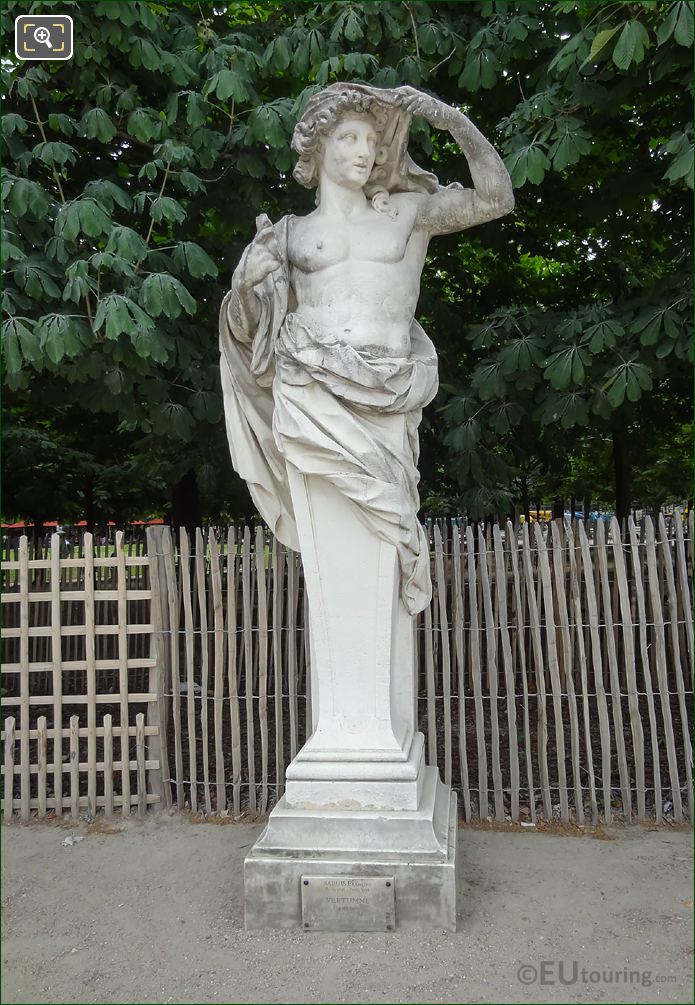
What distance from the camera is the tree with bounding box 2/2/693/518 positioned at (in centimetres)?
421

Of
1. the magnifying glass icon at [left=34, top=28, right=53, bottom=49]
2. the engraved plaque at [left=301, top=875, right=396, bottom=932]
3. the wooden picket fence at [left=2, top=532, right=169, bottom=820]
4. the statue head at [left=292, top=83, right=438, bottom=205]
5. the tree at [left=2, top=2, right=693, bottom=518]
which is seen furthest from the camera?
the wooden picket fence at [left=2, top=532, right=169, bottom=820]

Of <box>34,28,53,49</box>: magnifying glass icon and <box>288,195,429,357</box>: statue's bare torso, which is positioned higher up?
<box>34,28,53,49</box>: magnifying glass icon

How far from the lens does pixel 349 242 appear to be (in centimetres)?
347

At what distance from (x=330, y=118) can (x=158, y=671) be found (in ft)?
10.3

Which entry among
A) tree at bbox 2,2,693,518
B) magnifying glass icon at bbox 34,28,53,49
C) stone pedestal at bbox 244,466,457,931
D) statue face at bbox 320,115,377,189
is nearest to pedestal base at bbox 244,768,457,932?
stone pedestal at bbox 244,466,457,931

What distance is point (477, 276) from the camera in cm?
707

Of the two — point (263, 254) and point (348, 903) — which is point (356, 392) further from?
point (348, 903)

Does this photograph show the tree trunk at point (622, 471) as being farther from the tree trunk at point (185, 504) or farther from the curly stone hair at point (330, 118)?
the curly stone hair at point (330, 118)

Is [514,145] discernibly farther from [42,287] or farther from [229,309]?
[42,287]

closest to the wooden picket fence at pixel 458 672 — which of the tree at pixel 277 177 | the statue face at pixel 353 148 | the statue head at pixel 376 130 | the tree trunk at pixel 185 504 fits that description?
the tree at pixel 277 177

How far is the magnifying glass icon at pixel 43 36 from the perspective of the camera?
4.37m

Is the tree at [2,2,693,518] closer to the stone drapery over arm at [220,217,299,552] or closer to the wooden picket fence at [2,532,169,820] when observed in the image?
the stone drapery over arm at [220,217,299,552]

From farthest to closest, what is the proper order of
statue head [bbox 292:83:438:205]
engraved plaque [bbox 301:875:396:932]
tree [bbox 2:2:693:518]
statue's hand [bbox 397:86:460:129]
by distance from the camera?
1. tree [bbox 2:2:693:518]
2. statue head [bbox 292:83:438:205]
3. statue's hand [bbox 397:86:460:129]
4. engraved plaque [bbox 301:875:396:932]

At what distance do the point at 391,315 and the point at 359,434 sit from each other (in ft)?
1.81
